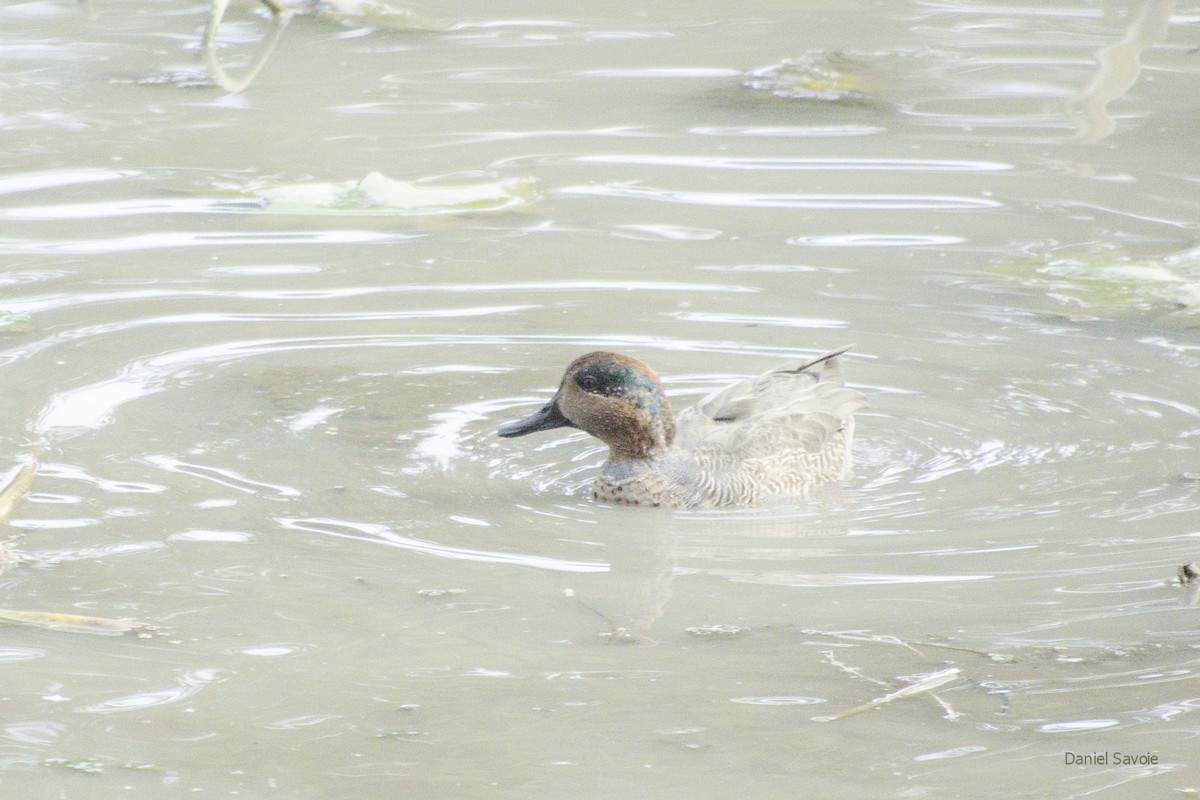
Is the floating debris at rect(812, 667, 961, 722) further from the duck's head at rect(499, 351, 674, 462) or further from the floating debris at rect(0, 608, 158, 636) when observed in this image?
the duck's head at rect(499, 351, 674, 462)

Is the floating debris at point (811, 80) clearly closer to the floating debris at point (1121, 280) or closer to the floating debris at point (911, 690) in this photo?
the floating debris at point (1121, 280)

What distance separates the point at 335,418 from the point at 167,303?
6.16 feet

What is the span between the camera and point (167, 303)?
879cm

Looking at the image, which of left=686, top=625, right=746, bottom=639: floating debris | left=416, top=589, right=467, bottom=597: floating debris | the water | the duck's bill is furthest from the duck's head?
left=686, top=625, right=746, bottom=639: floating debris

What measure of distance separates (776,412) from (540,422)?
1.08 meters

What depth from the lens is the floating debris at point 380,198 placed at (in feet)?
Result: 33.1

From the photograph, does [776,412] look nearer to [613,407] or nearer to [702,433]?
[702,433]

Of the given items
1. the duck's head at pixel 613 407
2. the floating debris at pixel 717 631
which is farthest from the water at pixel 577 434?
the duck's head at pixel 613 407

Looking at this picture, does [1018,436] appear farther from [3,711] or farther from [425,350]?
[3,711]

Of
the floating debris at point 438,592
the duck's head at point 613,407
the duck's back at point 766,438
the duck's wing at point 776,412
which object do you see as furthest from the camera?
the duck's wing at point 776,412

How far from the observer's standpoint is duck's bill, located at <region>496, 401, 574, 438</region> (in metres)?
6.98

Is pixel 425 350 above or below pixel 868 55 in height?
below

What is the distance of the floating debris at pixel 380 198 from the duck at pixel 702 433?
127 inches

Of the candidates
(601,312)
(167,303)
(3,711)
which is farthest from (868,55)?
(3,711)
